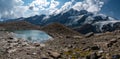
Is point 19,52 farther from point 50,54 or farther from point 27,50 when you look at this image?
point 50,54

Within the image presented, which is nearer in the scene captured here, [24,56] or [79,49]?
[24,56]

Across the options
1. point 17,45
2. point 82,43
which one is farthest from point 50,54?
point 82,43

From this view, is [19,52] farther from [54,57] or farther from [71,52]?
[71,52]

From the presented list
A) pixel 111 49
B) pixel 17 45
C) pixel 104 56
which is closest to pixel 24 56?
pixel 17 45

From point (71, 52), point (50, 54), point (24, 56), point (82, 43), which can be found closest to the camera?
point (24, 56)

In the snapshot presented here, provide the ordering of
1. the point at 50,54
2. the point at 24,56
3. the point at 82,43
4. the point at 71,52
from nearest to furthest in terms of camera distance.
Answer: the point at 24,56
the point at 50,54
the point at 71,52
the point at 82,43

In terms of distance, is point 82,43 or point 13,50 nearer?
point 13,50

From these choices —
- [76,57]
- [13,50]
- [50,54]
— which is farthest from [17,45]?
[76,57]

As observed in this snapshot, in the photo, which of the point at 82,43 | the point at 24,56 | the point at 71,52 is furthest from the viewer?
the point at 82,43
